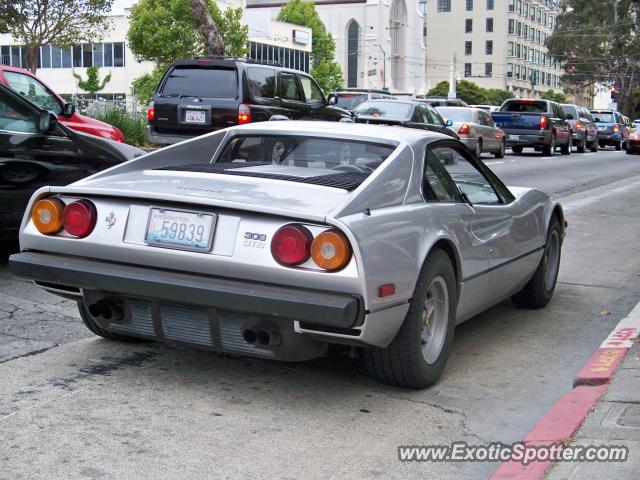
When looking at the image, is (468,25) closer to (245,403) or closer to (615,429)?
(245,403)

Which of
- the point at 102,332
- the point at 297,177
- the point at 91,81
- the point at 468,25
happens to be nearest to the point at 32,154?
the point at 102,332

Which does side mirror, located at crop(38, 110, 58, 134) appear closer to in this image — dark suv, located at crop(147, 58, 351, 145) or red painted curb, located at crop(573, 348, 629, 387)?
red painted curb, located at crop(573, 348, 629, 387)

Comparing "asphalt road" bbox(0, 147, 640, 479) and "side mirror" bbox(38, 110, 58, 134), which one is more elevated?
"side mirror" bbox(38, 110, 58, 134)

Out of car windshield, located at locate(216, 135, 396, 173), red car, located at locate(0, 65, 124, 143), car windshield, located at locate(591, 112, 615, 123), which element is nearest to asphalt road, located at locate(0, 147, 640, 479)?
car windshield, located at locate(216, 135, 396, 173)

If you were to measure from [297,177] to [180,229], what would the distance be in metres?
0.73

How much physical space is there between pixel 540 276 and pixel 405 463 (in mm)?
3339

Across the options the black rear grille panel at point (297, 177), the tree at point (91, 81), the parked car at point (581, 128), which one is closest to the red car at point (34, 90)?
the black rear grille panel at point (297, 177)

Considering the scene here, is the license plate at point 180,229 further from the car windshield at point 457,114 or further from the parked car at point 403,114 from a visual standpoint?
the car windshield at point 457,114

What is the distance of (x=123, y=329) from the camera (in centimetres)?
490

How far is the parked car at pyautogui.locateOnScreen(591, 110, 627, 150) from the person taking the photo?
4491cm

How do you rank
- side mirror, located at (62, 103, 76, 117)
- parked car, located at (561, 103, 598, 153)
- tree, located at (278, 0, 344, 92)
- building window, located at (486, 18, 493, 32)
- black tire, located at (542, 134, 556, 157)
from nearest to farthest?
side mirror, located at (62, 103, 76, 117)
black tire, located at (542, 134, 556, 157)
parked car, located at (561, 103, 598, 153)
tree, located at (278, 0, 344, 92)
building window, located at (486, 18, 493, 32)

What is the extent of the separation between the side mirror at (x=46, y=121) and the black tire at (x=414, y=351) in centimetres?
416

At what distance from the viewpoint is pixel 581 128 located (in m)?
37.9

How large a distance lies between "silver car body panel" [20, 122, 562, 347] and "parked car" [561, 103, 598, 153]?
3233 cm
